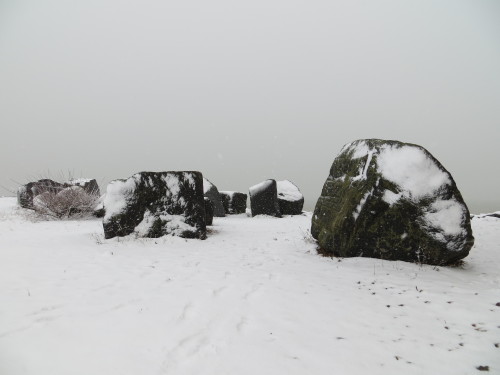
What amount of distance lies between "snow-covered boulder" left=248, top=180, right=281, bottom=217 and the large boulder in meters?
9.85

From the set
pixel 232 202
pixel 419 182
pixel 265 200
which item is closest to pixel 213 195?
pixel 232 202

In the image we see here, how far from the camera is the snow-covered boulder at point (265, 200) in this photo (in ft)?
53.3

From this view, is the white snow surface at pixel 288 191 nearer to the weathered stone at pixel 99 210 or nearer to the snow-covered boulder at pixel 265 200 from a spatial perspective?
Answer: the snow-covered boulder at pixel 265 200

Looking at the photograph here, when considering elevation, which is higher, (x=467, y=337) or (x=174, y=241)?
(x=467, y=337)

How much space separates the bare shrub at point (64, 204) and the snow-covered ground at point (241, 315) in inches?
298

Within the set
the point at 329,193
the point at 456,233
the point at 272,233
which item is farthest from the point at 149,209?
the point at 456,233

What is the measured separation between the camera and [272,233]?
9898mm

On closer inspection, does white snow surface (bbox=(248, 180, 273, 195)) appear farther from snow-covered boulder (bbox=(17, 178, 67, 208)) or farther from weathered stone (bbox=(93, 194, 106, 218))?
snow-covered boulder (bbox=(17, 178, 67, 208))

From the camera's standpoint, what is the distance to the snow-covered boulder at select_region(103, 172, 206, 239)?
25.6ft

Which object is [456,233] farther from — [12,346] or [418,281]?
[12,346]

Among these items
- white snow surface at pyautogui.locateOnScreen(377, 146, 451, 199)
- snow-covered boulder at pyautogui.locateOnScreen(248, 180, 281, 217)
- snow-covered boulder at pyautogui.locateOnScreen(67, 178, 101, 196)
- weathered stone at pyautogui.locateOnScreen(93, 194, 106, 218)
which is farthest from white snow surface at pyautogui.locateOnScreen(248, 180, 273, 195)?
white snow surface at pyautogui.locateOnScreen(377, 146, 451, 199)

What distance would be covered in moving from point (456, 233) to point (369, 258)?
1.52 metres

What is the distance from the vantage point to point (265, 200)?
1631 centimetres

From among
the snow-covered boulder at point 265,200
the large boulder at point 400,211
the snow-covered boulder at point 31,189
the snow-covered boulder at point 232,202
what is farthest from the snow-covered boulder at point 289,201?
the snow-covered boulder at point 31,189
